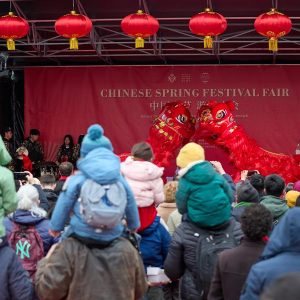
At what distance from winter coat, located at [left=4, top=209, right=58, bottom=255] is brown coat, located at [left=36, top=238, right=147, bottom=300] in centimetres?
77

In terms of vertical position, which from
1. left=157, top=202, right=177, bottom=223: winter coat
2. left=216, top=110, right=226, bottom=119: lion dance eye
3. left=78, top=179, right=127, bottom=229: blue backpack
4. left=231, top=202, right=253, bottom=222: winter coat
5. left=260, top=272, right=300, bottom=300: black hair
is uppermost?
left=216, top=110, right=226, bottom=119: lion dance eye

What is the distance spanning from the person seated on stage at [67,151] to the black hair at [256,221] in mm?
9258

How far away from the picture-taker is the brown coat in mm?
2879

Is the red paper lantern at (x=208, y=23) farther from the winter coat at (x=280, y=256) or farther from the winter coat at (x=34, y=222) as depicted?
the winter coat at (x=280, y=256)

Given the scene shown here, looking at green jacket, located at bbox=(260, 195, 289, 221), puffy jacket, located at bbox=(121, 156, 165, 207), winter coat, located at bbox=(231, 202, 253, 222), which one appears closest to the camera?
puffy jacket, located at bbox=(121, 156, 165, 207)

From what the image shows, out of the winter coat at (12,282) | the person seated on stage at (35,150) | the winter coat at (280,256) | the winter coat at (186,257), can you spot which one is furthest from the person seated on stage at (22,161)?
the winter coat at (280,256)

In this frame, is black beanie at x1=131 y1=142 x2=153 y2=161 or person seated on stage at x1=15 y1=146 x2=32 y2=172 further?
person seated on stage at x1=15 y1=146 x2=32 y2=172

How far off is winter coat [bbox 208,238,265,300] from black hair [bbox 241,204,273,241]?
0.06 meters

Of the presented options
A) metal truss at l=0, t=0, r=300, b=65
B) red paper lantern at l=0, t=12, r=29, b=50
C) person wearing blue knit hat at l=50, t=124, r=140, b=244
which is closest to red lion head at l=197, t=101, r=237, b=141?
metal truss at l=0, t=0, r=300, b=65

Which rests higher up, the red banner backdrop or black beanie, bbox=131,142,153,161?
the red banner backdrop

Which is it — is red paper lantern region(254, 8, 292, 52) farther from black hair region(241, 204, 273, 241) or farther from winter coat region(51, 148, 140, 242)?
winter coat region(51, 148, 140, 242)

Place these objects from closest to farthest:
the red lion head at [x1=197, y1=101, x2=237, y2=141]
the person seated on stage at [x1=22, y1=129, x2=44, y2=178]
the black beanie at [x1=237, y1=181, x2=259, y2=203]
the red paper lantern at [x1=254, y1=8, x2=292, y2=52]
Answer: the black beanie at [x1=237, y1=181, x2=259, y2=203], the red paper lantern at [x1=254, y1=8, x2=292, y2=52], the red lion head at [x1=197, y1=101, x2=237, y2=141], the person seated on stage at [x1=22, y1=129, x2=44, y2=178]

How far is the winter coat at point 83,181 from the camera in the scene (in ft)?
9.60

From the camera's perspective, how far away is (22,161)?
11.5m
